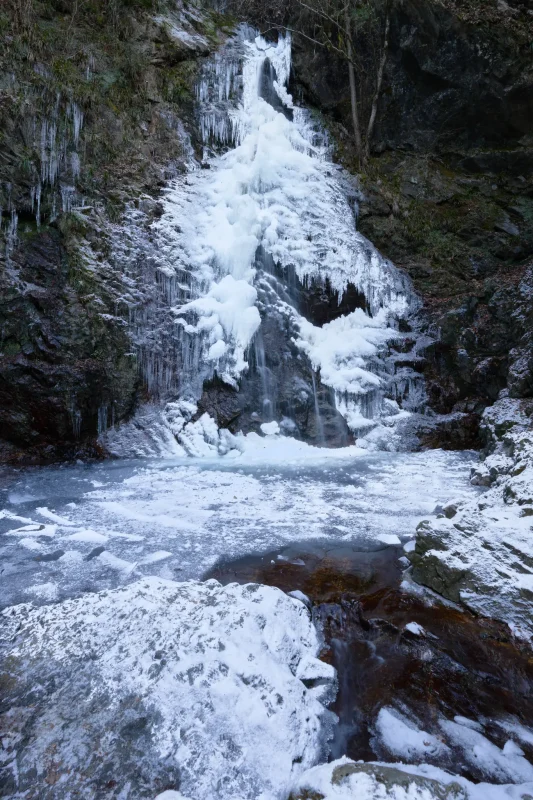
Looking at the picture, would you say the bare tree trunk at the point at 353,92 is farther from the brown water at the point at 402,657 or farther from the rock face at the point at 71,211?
the brown water at the point at 402,657

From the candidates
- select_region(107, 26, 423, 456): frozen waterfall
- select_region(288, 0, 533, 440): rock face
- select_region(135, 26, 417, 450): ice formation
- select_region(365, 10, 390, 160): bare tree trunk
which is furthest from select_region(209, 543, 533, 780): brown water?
select_region(365, 10, 390, 160): bare tree trunk

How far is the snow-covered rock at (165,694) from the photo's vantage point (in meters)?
1.66

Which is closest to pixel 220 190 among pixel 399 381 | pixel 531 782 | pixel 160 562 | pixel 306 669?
pixel 399 381

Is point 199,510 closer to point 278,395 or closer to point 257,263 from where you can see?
point 278,395

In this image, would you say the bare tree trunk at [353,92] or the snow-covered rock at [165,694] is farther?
the bare tree trunk at [353,92]

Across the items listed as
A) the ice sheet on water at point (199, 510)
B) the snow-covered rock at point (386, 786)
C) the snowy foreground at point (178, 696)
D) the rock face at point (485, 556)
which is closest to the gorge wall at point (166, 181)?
Answer: the ice sheet on water at point (199, 510)

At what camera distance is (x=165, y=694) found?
1946mm

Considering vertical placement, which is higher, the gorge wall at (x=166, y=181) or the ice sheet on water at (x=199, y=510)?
the gorge wall at (x=166, y=181)

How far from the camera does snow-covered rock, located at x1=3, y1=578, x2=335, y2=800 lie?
166 centimetres

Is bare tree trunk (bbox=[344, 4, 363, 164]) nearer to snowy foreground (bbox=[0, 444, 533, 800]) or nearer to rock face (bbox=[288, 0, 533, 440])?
rock face (bbox=[288, 0, 533, 440])

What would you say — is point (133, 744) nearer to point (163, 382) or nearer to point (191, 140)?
point (163, 382)

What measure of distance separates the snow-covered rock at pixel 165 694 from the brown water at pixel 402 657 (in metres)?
0.16

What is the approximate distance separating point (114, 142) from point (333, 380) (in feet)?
22.3

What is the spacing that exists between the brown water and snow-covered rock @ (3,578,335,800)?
0.16 metres
